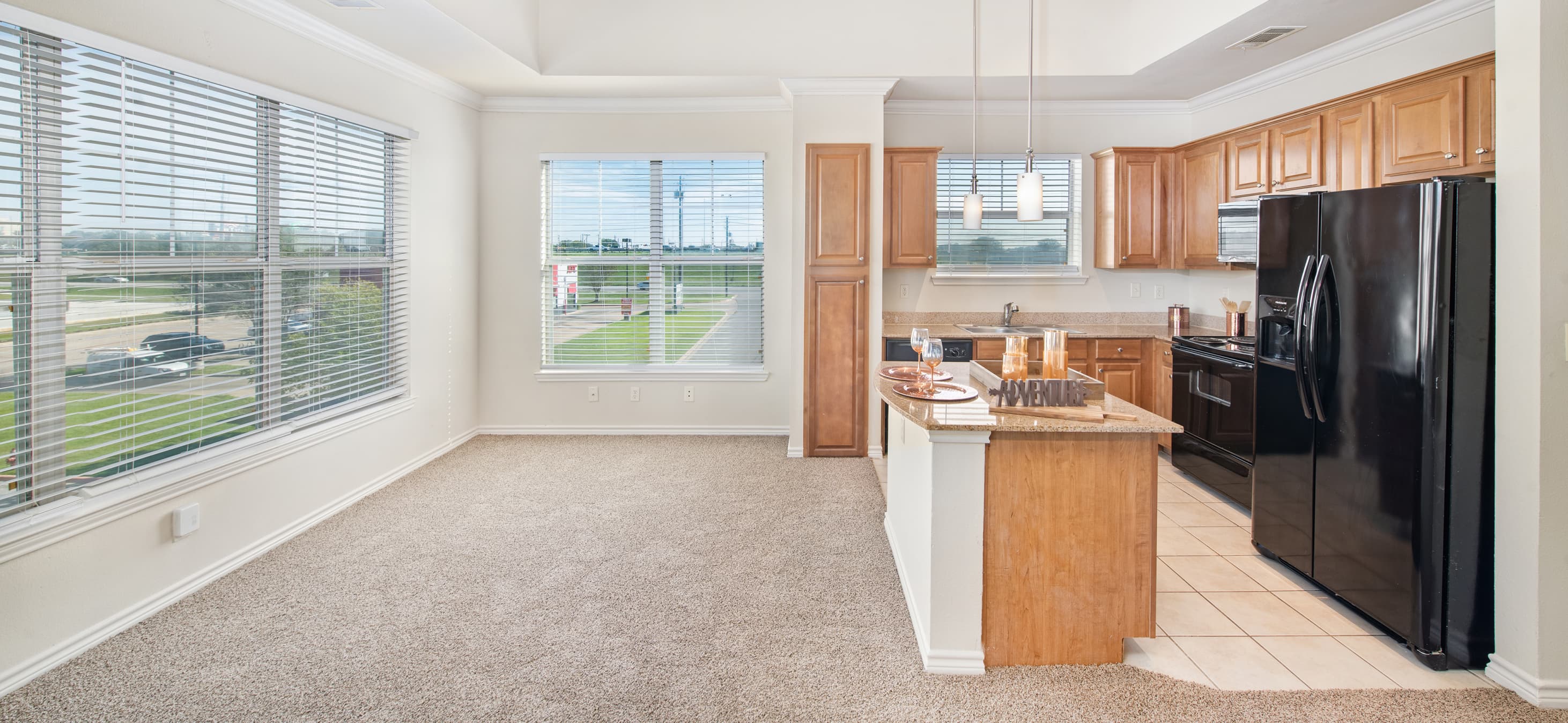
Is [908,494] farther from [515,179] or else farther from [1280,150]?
[515,179]

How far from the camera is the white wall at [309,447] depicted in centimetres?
252

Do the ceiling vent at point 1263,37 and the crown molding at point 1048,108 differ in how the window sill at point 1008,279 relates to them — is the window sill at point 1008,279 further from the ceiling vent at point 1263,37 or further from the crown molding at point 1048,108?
the ceiling vent at point 1263,37

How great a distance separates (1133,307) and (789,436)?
9.27ft

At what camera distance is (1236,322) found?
15.6 feet

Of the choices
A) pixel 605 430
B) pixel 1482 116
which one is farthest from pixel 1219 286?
pixel 605 430

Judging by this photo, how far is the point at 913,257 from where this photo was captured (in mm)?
5387

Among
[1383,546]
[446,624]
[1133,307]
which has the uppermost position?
[1133,307]

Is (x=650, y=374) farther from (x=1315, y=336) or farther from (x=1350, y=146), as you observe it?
(x=1350, y=146)

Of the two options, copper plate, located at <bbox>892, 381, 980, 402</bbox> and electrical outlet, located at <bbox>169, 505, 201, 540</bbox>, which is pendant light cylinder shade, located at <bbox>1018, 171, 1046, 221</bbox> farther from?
electrical outlet, located at <bbox>169, 505, 201, 540</bbox>

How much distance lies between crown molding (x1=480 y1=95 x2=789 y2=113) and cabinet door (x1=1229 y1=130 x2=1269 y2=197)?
300 centimetres

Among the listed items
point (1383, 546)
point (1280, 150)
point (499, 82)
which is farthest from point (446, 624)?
point (1280, 150)

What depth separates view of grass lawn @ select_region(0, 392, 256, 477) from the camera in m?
2.59

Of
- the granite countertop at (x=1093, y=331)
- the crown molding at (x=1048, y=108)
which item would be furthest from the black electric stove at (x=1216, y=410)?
the crown molding at (x=1048, y=108)

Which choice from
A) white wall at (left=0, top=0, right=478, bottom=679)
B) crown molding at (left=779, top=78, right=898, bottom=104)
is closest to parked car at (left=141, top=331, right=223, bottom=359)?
white wall at (left=0, top=0, right=478, bottom=679)
